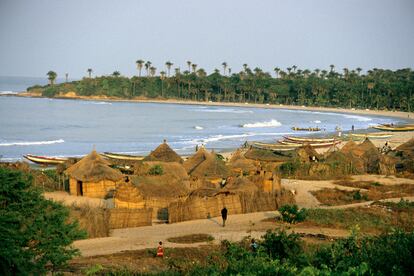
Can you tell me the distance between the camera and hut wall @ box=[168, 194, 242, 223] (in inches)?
822

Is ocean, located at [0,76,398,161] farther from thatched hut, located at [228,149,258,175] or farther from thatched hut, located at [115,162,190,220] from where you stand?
thatched hut, located at [115,162,190,220]

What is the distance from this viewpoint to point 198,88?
140m

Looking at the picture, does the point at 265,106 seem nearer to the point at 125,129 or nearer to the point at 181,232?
the point at 125,129

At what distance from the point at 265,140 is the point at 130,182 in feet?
124

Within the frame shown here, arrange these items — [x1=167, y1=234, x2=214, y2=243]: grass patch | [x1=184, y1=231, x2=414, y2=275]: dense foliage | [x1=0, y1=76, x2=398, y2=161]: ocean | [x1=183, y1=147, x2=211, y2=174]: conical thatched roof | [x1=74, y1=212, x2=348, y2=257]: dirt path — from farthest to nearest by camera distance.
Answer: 1. [x1=0, y1=76, x2=398, y2=161]: ocean
2. [x1=183, y1=147, x2=211, y2=174]: conical thatched roof
3. [x1=167, y1=234, x2=214, y2=243]: grass patch
4. [x1=74, y1=212, x2=348, y2=257]: dirt path
5. [x1=184, y1=231, x2=414, y2=275]: dense foliage

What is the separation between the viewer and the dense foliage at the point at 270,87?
4525 inches

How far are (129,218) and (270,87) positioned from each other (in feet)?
377

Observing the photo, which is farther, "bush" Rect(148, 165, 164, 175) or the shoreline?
the shoreline

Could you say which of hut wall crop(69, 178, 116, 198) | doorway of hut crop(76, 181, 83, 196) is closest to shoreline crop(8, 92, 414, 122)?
hut wall crop(69, 178, 116, 198)

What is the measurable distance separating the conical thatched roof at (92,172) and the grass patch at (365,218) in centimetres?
883

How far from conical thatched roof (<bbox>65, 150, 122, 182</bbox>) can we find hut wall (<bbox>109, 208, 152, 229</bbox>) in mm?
6047

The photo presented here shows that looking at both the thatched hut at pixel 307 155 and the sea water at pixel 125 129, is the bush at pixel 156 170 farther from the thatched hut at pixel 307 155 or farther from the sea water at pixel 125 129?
the sea water at pixel 125 129

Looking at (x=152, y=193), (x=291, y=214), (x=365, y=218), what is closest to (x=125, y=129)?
(x=152, y=193)

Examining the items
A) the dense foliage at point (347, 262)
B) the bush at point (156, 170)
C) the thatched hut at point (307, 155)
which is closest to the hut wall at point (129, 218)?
the bush at point (156, 170)
